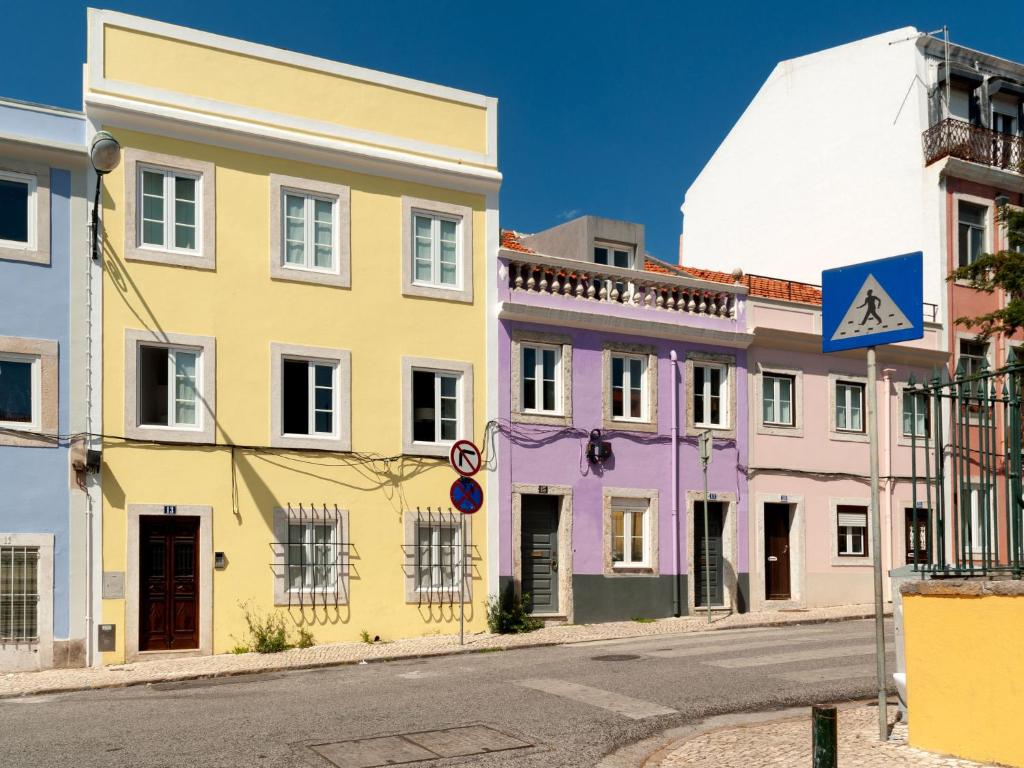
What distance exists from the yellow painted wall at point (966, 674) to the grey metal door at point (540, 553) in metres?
13.1

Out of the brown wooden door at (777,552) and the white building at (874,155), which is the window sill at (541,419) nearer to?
the brown wooden door at (777,552)

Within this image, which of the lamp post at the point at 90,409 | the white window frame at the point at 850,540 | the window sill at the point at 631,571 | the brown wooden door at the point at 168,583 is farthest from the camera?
the white window frame at the point at 850,540

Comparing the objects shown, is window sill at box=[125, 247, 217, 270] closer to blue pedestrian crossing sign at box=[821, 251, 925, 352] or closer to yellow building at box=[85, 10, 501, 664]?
yellow building at box=[85, 10, 501, 664]

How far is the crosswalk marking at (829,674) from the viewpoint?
42.7 ft

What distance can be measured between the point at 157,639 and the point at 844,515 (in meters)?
14.9

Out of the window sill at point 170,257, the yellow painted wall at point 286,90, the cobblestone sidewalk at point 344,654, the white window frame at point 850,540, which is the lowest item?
the cobblestone sidewalk at point 344,654

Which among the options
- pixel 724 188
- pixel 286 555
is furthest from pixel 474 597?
pixel 724 188

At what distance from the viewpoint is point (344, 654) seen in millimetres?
17281

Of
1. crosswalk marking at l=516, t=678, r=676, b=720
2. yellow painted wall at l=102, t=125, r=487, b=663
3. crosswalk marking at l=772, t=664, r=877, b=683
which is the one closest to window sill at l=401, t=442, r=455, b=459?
yellow painted wall at l=102, t=125, r=487, b=663

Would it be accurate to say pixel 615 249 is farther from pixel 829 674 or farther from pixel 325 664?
pixel 829 674

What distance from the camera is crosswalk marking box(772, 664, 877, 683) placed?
42.7 feet

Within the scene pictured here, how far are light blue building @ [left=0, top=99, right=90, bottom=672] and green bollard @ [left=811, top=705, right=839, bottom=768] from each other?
13.2 metres

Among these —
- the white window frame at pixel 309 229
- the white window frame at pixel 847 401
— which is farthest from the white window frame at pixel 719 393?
the white window frame at pixel 309 229

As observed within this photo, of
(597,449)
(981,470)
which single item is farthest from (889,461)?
(981,470)
